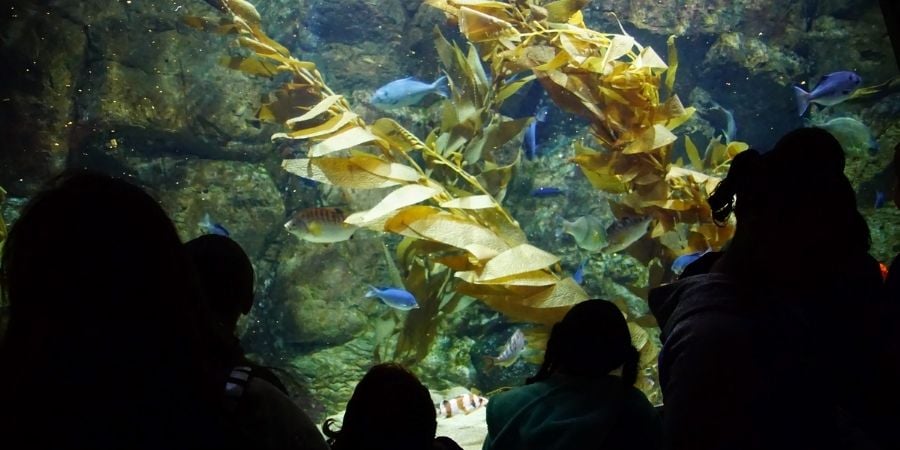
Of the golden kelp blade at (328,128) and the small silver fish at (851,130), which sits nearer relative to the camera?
the golden kelp blade at (328,128)

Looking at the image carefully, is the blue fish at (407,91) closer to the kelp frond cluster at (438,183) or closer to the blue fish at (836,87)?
the kelp frond cluster at (438,183)

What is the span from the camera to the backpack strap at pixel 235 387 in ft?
3.41

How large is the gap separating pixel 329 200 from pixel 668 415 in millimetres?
7308

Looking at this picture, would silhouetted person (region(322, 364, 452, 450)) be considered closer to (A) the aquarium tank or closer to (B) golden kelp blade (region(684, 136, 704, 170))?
(A) the aquarium tank

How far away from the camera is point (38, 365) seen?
0.94 m

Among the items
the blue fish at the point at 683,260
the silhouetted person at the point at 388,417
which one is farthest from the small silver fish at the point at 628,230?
the silhouetted person at the point at 388,417

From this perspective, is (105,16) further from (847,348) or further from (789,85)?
(789,85)

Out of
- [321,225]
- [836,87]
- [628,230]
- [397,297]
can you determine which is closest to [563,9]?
[628,230]

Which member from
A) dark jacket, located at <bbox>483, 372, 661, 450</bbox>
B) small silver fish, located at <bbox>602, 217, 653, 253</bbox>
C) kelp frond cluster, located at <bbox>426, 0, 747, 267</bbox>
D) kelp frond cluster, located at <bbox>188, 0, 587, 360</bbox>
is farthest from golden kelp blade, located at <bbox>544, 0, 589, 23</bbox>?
dark jacket, located at <bbox>483, 372, 661, 450</bbox>

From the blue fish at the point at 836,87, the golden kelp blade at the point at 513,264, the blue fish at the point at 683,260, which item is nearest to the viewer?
the golden kelp blade at the point at 513,264

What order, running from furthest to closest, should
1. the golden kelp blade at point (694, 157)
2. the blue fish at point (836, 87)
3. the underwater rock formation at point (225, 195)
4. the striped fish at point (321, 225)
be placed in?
the underwater rock formation at point (225, 195)
the blue fish at point (836, 87)
the striped fish at point (321, 225)
the golden kelp blade at point (694, 157)

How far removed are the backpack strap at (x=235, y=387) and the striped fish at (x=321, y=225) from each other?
3.54 m

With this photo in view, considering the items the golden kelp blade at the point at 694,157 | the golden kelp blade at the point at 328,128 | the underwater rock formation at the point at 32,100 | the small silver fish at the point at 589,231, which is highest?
the golden kelp blade at the point at 694,157

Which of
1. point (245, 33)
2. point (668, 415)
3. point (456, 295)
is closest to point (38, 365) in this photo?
point (668, 415)
